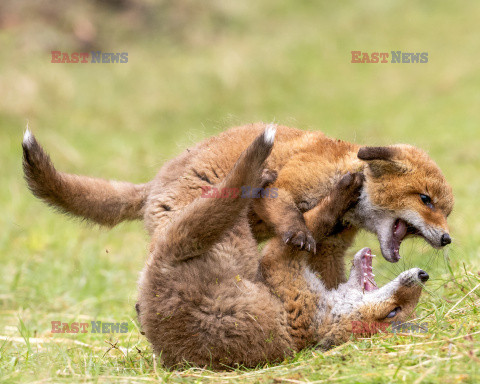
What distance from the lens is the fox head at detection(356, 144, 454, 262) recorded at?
4930mm

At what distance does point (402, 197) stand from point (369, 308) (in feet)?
3.08

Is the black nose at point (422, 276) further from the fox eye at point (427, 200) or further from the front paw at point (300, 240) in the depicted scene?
the front paw at point (300, 240)

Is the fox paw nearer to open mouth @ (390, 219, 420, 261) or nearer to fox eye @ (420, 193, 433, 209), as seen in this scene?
open mouth @ (390, 219, 420, 261)

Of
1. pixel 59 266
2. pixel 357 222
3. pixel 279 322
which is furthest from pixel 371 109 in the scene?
pixel 279 322

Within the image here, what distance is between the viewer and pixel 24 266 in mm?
8188

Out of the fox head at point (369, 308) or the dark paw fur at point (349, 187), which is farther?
the dark paw fur at point (349, 187)

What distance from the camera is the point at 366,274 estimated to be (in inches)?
200

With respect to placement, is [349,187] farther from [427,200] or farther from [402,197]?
[427,200]

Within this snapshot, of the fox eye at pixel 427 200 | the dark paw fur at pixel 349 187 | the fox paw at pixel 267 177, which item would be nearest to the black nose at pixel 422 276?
the fox eye at pixel 427 200

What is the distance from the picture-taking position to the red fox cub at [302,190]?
16.2 feet

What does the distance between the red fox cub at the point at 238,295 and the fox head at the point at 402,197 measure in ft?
1.47

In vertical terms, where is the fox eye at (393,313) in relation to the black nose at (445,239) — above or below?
below

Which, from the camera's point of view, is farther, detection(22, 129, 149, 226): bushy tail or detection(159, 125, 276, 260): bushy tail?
detection(22, 129, 149, 226): bushy tail

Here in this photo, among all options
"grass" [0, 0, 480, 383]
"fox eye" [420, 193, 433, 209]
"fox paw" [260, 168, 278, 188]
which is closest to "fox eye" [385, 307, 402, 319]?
"grass" [0, 0, 480, 383]
